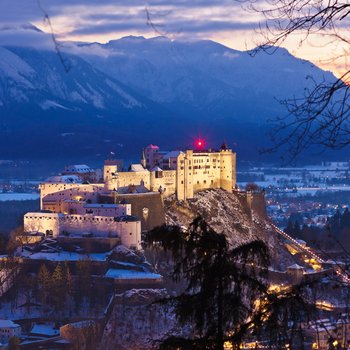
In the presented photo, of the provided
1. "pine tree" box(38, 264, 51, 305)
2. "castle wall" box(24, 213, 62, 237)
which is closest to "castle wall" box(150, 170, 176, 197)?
"castle wall" box(24, 213, 62, 237)

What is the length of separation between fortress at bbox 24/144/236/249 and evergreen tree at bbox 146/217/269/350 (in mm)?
28437

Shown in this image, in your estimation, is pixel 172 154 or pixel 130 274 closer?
pixel 130 274

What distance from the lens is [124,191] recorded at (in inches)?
1614

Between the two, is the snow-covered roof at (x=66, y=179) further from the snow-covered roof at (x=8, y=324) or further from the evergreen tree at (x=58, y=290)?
the snow-covered roof at (x=8, y=324)

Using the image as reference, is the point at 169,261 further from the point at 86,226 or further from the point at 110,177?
the point at 110,177

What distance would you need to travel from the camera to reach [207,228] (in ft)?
26.7

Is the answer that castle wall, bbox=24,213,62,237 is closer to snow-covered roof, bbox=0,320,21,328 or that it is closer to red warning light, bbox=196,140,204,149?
snow-covered roof, bbox=0,320,21,328

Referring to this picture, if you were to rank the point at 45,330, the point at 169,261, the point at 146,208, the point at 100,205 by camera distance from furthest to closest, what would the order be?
the point at 146,208, the point at 100,205, the point at 169,261, the point at 45,330

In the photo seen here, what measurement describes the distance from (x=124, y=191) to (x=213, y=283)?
33.2 m

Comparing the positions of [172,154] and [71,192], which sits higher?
[172,154]

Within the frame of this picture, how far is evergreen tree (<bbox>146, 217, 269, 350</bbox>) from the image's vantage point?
7.88m

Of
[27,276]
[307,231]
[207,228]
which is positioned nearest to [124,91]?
[307,231]

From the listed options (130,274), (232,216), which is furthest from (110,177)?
(232,216)

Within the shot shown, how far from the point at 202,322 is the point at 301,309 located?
78 cm
